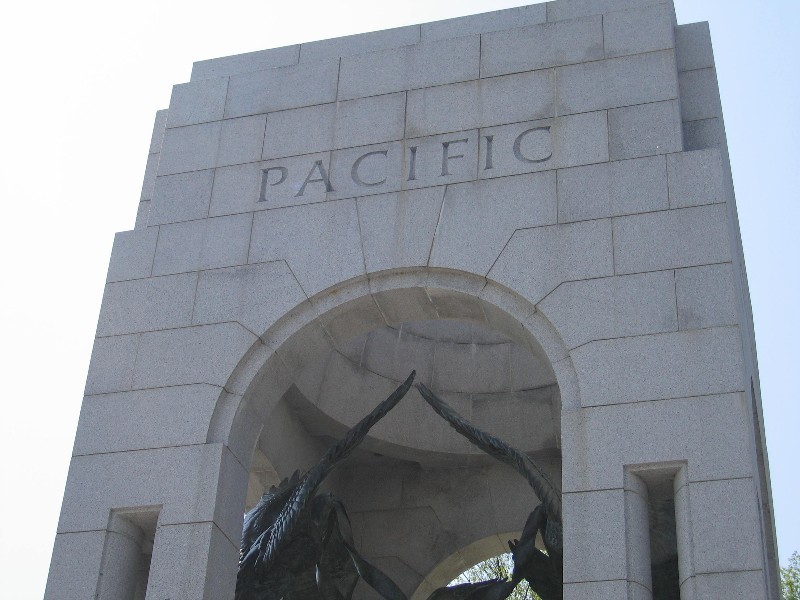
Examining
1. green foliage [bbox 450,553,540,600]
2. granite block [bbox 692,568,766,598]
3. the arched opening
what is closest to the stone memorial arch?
granite block [bbox 692,568,766,598]

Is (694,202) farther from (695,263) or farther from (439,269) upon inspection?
(439,269)

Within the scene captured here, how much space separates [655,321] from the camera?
12.5 metres

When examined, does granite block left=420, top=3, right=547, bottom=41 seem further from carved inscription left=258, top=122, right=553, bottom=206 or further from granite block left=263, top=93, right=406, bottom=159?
carved inscription left=258, top=122, right=553, bottom=206

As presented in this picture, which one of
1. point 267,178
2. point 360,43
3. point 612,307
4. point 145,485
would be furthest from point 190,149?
point 612,307

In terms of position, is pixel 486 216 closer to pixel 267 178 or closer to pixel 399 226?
pixel 399 226

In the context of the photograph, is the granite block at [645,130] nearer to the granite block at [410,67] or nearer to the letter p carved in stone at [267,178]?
the granite block at [410,67]

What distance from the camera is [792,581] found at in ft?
89.0

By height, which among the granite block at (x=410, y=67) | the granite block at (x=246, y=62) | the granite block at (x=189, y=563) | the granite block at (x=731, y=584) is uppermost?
the granite block at (x=246, y=62)

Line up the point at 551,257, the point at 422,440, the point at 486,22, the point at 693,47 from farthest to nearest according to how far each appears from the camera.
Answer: the point at 422,440 < the point at 486,22 < the point at 693,47 < the point at 551,257

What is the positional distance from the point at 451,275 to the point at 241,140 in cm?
312

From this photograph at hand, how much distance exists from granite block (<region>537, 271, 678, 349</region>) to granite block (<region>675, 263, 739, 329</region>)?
0.09 m

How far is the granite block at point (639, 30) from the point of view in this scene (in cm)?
1443

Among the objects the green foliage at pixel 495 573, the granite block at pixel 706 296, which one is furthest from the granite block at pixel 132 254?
the green foliage at pixel 495 573

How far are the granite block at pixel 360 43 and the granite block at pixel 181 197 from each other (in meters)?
1.87
